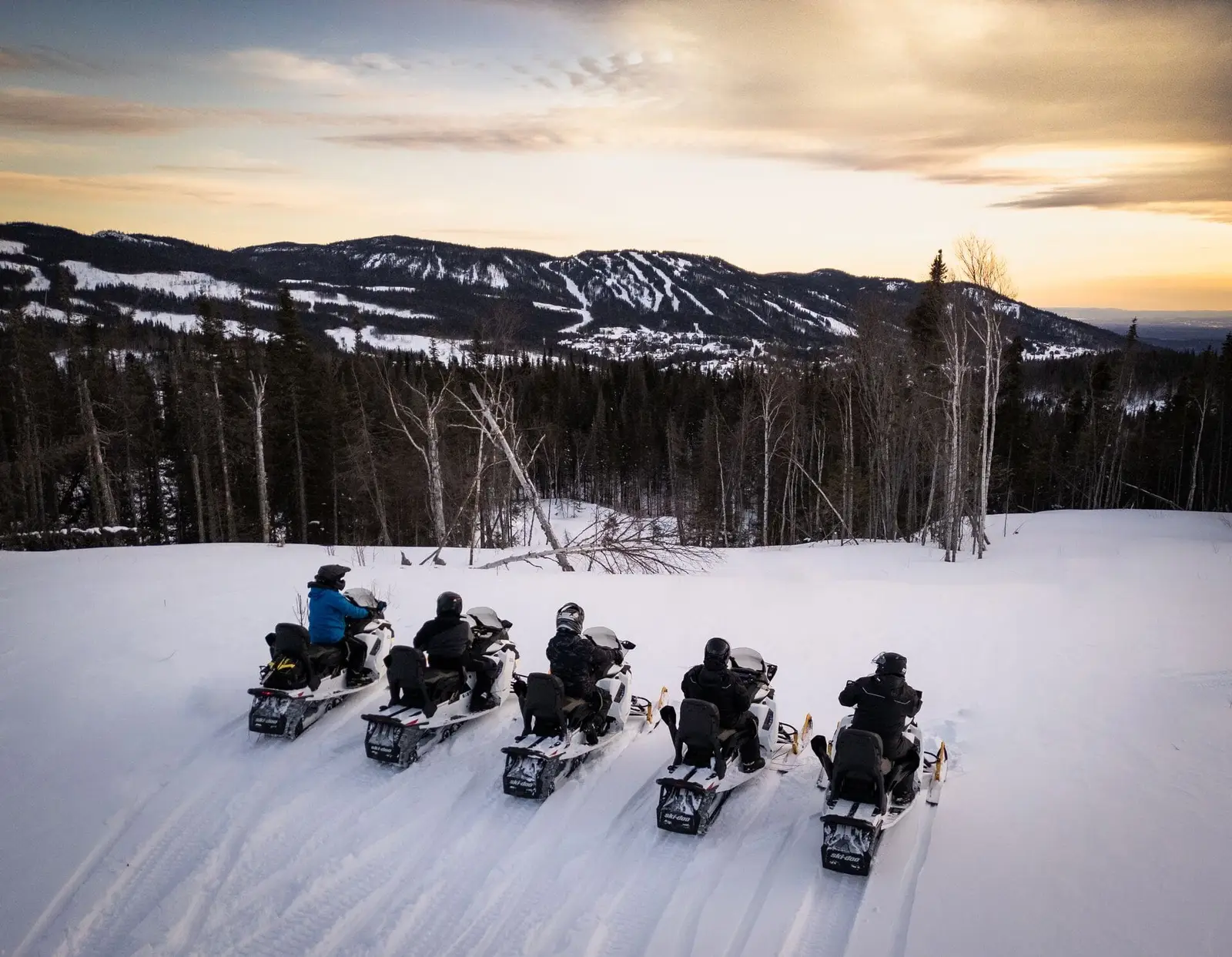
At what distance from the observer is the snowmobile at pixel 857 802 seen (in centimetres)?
484

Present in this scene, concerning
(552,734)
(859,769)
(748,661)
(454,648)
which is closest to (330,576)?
(454,648)

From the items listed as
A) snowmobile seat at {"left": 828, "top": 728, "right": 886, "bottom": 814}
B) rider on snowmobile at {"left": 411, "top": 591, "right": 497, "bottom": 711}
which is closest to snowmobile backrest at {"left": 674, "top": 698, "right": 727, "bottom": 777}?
snowmobile seat at {"left": 828, "top": 728, "right": 886, "bottom": 814}

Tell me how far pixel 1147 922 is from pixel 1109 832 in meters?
1.00

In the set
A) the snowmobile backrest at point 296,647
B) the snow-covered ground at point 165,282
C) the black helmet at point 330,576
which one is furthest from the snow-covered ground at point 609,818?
the snow-covered ground at point 165,282

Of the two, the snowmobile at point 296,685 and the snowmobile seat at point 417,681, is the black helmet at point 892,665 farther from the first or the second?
the snowmobile at point 296,685

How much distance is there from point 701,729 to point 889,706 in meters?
1.48

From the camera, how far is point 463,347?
69.7 ft

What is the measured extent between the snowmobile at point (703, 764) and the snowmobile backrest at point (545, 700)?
1026 millimetres

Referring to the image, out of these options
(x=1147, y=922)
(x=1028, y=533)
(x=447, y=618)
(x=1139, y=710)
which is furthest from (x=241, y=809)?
(x=1028, y=533)

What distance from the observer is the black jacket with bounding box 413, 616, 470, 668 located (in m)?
7.04

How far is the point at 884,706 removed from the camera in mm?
5262

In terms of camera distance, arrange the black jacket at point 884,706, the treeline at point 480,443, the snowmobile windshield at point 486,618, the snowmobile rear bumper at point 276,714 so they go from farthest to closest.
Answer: the treeline at point 480,443 → the snowmobile windshield at point 486,618 → the snowmobile rear bumper at point 276,714 → the black jacket at point 884,706

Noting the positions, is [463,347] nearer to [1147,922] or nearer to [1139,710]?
[1139,710]

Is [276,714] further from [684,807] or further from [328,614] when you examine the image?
[684,807]
